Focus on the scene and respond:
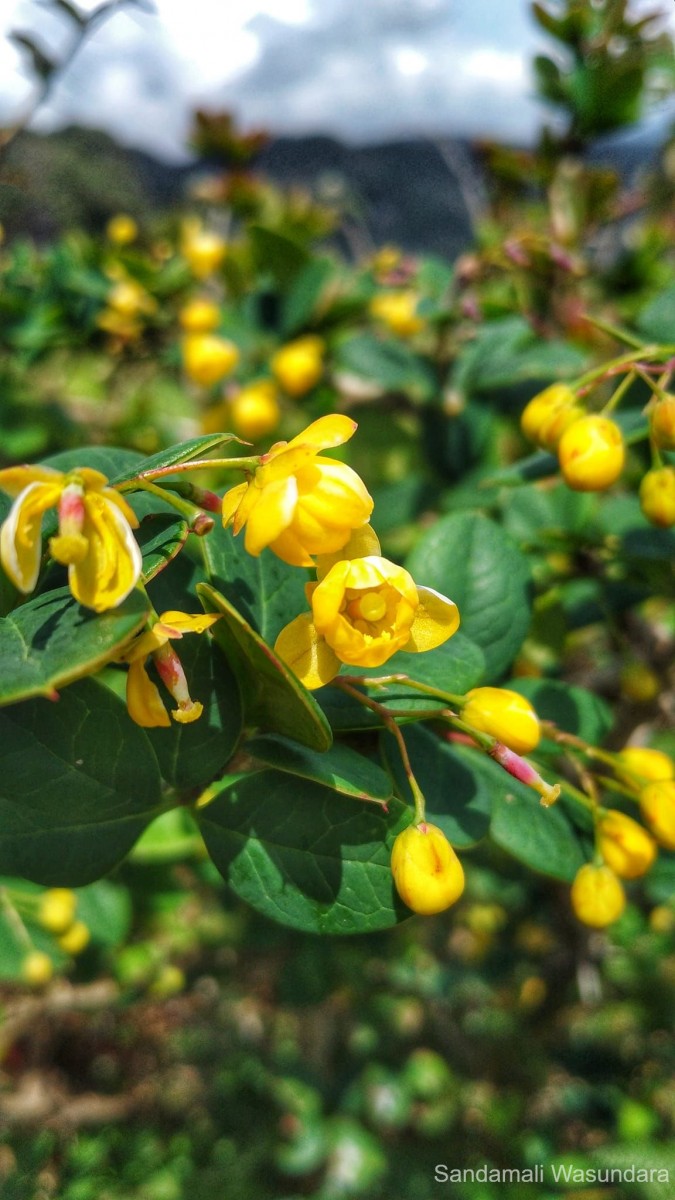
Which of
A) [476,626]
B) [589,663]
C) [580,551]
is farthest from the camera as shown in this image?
[589,663]

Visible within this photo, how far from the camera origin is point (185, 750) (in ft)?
1.58

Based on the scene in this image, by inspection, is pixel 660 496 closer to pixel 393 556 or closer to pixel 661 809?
pixel 661 809

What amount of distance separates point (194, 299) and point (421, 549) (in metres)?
1.11

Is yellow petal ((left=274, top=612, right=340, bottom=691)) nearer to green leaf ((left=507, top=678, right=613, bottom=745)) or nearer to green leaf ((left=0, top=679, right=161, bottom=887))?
green leaf ((left=0, top=679, right=161, bottom=887))

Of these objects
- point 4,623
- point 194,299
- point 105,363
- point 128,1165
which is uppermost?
point 4,623

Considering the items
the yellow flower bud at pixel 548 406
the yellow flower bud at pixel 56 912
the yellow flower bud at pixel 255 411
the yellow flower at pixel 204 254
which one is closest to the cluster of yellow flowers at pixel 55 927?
the yellow flower bud at pixel 56 912

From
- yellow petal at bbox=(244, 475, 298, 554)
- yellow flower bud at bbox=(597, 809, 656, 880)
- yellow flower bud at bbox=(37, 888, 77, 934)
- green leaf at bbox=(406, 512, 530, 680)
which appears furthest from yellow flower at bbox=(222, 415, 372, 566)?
yellow flower bud at bbox=(37, 888, 77, 934)

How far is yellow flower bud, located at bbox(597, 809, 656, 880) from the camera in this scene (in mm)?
636

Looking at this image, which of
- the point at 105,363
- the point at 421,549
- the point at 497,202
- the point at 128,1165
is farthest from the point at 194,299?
the point at 128,1165

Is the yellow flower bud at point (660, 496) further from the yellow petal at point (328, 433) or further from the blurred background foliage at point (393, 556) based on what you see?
the yellow petal at point (328, 433)

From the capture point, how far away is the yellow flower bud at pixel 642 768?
679mm

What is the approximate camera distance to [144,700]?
0.43 m

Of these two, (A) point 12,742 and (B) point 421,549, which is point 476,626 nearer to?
(B) point 421,549

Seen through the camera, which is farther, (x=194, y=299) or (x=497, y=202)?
(x=497, y=202)
